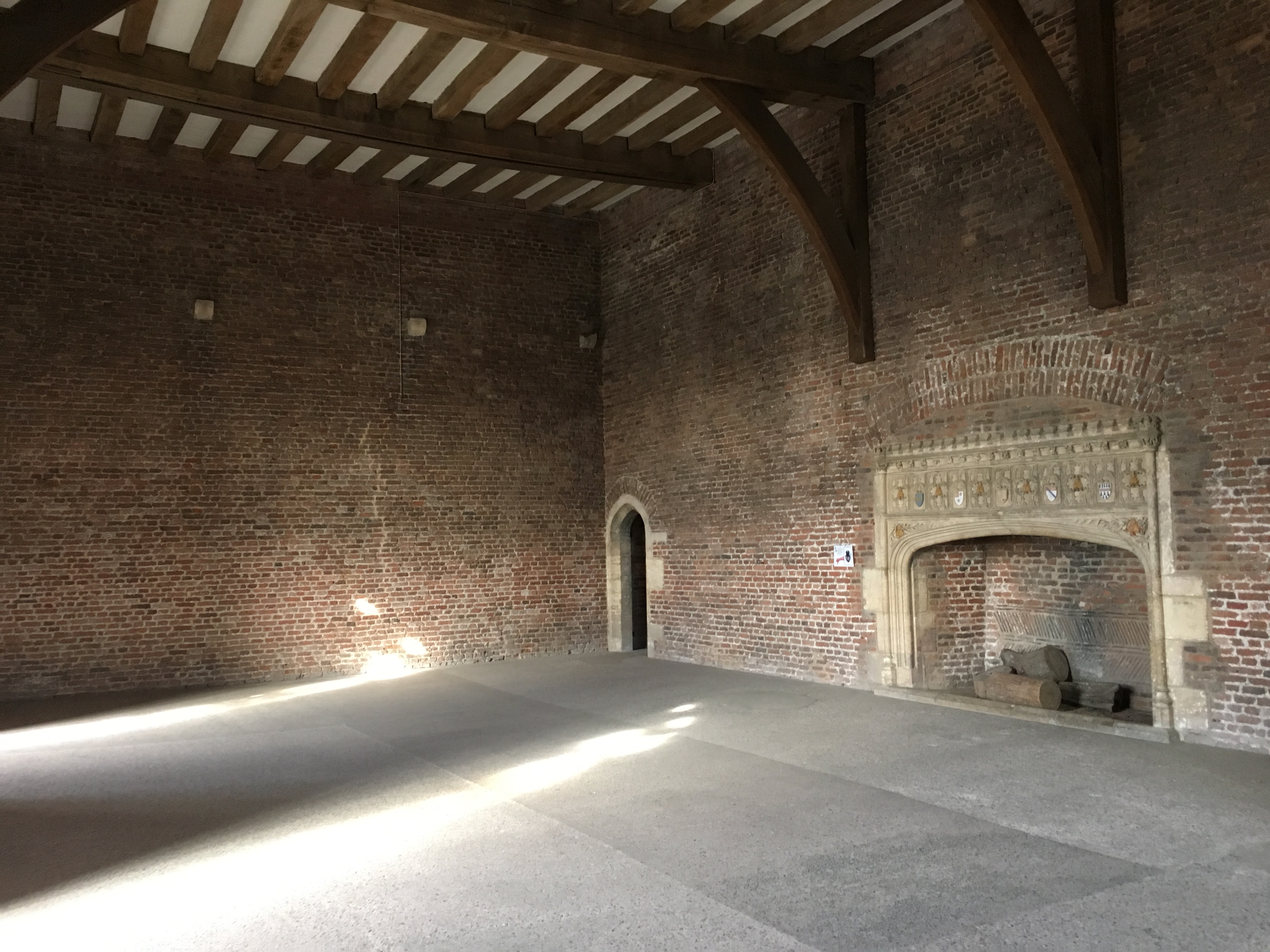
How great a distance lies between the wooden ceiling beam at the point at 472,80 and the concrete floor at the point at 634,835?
5577 mm

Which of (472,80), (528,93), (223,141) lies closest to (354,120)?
(472,80)

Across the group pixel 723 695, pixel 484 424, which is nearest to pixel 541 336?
pixel 484 424

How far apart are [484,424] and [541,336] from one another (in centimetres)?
137

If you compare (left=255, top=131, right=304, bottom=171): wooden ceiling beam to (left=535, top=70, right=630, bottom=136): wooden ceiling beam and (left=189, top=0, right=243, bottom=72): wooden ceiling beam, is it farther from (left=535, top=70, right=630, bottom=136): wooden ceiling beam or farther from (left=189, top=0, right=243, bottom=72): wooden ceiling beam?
(left=535, top=70, right=630, bottom=136): wooden ceiling beam

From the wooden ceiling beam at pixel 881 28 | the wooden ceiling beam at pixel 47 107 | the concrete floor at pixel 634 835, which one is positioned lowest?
the concrete floor at pixel 634 835

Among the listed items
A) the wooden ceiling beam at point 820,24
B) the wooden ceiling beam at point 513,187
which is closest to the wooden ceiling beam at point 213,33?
the wooden ceiling beam at point 513,187

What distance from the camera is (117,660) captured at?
985 centimetres

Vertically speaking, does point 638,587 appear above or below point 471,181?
below

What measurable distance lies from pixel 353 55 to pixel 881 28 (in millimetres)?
4407

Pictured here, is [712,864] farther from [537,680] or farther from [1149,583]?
[537,680]

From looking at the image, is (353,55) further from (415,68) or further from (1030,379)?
(1030,379)

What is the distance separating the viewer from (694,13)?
24.8ft

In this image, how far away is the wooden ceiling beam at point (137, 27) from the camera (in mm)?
7371

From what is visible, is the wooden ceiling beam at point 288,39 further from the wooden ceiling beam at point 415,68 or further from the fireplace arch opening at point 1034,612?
the fireplace arch opening at point 1034,612
